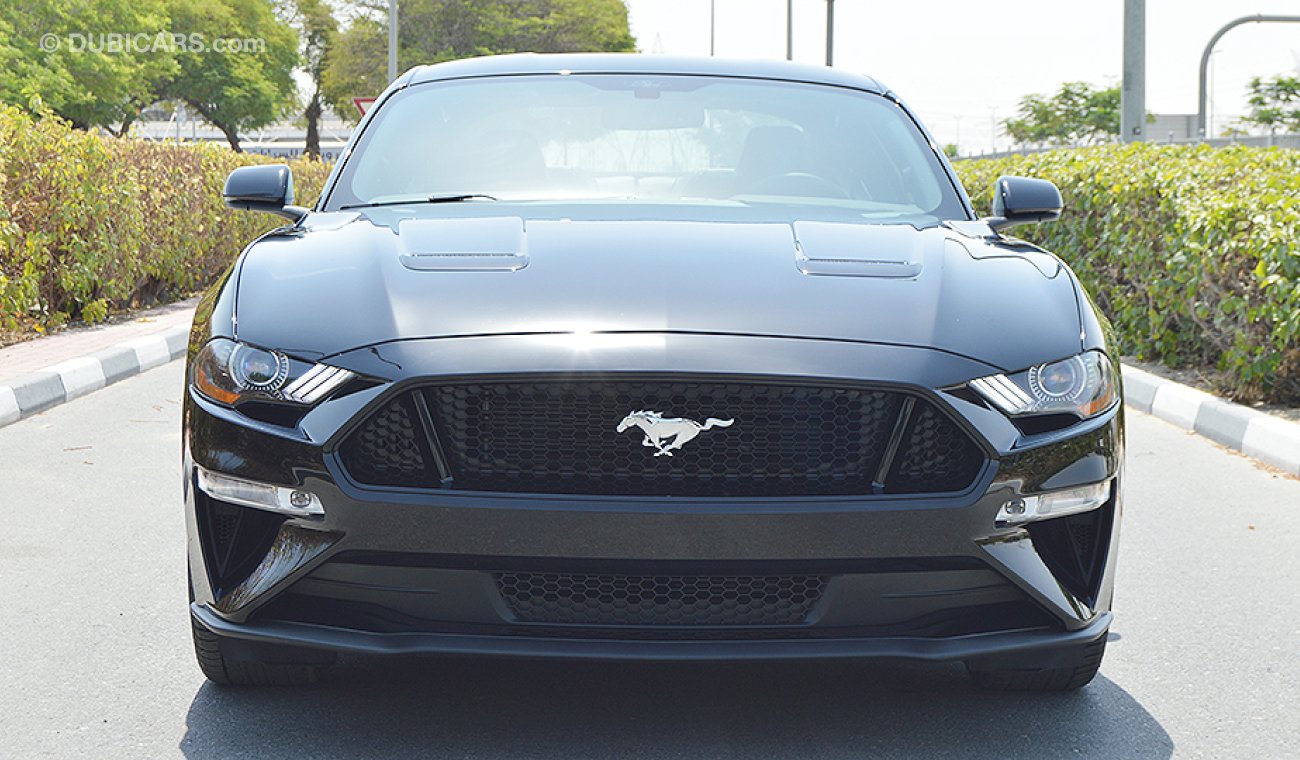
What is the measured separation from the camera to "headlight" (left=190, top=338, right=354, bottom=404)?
3.07 metres

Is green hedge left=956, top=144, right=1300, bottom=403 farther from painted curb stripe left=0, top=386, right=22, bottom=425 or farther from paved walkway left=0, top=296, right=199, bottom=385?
paved walkway left=0, top=296, right=199, bottom=385

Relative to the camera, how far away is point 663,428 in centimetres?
301

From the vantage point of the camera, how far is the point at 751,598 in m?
3.10

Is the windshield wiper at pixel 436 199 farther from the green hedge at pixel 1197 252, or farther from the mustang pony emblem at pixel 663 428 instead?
the green hedge at pixel 1197 252

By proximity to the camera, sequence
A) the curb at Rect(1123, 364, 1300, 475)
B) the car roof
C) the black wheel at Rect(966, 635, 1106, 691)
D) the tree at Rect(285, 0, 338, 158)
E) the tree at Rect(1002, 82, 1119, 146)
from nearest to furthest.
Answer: the black wheel at Rect(966, 635, 1106, 691), the car roof, the curb at Rect(1123, 364, 1300, 475), the tree at Rect(285, 0, 338, 158), the tree at Rect(1002, 82, 1119, 146)


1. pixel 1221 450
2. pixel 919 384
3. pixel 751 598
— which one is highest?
pixel 919 384

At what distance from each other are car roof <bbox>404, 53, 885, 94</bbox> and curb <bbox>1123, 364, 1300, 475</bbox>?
119 inches

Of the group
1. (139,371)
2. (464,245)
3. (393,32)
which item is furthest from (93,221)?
(393,32)

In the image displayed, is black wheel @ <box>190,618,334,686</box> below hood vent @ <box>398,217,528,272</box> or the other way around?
below

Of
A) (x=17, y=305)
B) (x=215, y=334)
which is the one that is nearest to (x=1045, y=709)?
(x=215, y=334)

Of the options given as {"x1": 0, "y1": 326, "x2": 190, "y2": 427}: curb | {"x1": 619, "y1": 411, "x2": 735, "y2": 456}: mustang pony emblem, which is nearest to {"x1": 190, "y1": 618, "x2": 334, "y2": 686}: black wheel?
{"x1": 619, "y1": 411, "x2": 735, "y2": 456}: mustang pony emblem

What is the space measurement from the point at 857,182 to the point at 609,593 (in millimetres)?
1783

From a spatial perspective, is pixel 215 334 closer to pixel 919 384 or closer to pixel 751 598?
pixel 751 598

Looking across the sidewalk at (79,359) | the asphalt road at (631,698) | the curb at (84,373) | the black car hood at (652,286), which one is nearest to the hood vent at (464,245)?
the black car hood at (652,286)
